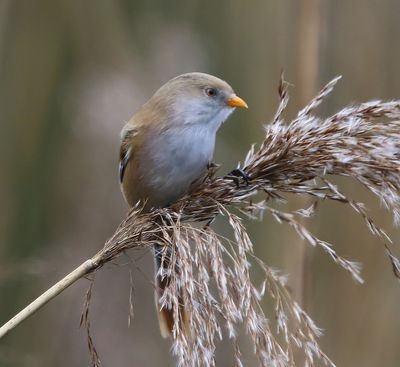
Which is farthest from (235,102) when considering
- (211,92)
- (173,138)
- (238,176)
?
(238,176)

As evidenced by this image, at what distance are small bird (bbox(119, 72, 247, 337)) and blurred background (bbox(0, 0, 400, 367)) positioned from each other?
0.33 m

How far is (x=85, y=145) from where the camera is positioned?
13.3ft

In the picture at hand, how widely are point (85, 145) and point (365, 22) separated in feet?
5.06

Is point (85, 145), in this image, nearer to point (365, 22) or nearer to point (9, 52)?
point (9, 52)

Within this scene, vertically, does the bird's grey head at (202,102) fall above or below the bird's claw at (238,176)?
above

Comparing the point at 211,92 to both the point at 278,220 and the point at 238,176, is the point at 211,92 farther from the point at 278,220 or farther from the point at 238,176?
the point at 278,220

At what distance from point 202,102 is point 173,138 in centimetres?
20

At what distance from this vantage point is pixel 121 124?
164 inches

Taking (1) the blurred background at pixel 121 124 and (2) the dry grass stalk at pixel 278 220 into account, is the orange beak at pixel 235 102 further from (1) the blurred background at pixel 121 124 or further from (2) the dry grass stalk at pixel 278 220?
(2) the dry grass stalk at pixel 278 220

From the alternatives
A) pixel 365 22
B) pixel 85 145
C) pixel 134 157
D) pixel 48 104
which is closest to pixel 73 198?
pixel 85 145

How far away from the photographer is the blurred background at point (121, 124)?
10.1ft

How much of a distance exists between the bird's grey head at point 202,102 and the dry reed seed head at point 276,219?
0.89 metres

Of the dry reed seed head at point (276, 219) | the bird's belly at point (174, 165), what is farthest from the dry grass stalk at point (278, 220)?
the bird's belly at point (174, 165)

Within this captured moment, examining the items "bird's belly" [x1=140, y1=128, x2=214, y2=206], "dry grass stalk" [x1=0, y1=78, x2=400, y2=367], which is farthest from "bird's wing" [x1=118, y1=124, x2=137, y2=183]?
"dry grass stalk" [x1=0, y1=78, x2=400, y2=367]
